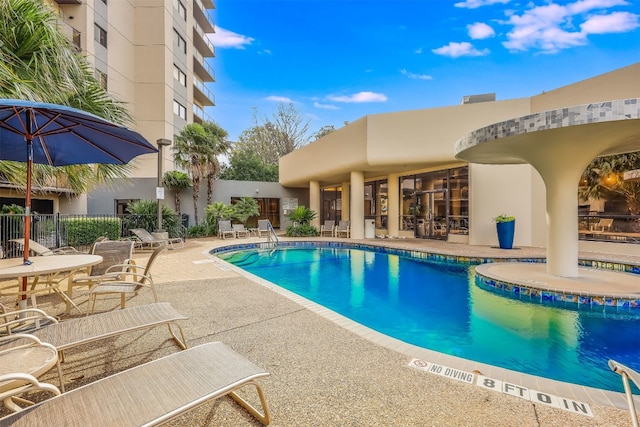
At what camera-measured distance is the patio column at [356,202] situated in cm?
1476

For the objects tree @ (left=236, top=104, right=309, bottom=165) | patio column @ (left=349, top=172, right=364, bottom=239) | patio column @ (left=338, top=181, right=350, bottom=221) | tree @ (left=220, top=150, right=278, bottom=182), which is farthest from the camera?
tree @ (left=236, top=104, right=309, bottom=165)

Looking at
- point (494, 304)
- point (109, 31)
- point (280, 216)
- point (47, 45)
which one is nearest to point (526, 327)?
point (494, 304)

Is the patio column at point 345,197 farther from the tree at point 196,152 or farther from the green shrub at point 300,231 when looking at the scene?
the tree at point 196,152

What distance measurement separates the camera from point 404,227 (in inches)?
626

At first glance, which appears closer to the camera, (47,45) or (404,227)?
(47,45)

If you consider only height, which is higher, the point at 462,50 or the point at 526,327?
the point at 462,50

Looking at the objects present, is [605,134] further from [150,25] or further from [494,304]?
[150,25]

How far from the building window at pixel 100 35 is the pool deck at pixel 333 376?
1916 centimetres

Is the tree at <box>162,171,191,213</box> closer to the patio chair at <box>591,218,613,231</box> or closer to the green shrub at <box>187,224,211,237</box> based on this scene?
the green shrub at <box>187,224,211,237</box>

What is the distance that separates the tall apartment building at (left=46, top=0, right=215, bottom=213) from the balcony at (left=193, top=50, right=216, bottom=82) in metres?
0.76

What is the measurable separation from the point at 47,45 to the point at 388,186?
14205mm

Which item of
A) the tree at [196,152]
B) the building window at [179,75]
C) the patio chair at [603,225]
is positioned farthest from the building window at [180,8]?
the patio chair at [603,225]

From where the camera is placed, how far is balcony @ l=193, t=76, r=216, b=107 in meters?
24.8

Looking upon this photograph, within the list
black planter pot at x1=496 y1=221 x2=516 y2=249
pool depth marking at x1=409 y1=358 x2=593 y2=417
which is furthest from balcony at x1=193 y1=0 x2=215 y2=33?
pool depth marking at x1=409 y1=358 x2=593 y2=417
